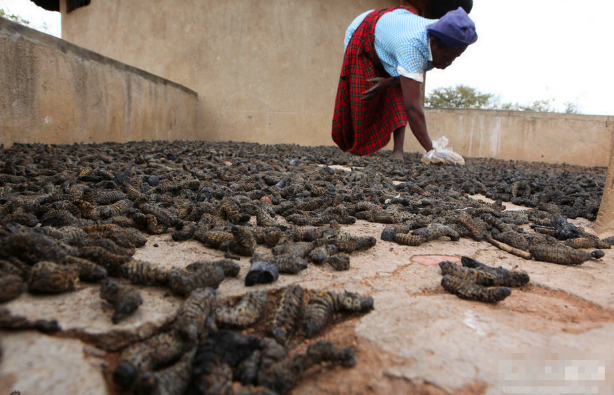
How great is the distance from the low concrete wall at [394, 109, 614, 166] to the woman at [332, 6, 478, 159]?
136 inches

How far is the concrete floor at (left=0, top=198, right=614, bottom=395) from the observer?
2.45 ft

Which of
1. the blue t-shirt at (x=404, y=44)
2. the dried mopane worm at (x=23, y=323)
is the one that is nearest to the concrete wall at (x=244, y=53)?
the blue t-shirt at (x=404, y=44)

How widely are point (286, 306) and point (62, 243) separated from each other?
28.8 inches

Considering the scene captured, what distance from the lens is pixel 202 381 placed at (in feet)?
2.43

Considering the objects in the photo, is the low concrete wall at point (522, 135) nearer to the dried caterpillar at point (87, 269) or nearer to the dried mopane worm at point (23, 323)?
the dried caterpillar at point (87, 269)

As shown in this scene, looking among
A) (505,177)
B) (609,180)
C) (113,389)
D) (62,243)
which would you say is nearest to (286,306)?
(113,389)

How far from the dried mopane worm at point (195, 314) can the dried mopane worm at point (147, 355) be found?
Result: 0.02 metres

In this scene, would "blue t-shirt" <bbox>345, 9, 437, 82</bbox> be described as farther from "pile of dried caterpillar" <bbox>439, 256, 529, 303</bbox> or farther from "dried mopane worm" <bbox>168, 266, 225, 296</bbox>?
"dried mopane worm" <bbox>168, 266, 225, 296</bbox>

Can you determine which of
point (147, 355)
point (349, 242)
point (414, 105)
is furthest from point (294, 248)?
point (414, 105)

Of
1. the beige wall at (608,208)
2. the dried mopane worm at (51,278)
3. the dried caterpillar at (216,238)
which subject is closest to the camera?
the dried mopane worm at (51,278)

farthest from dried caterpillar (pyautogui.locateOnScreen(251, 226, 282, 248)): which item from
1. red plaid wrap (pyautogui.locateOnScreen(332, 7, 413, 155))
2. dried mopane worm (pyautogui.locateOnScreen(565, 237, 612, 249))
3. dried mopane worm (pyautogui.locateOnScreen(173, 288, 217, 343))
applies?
red plaid wrap (pyautogui.locateOnScreen(332, 7, 413, 155))

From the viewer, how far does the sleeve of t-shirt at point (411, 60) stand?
13.3ft

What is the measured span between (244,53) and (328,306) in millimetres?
6734

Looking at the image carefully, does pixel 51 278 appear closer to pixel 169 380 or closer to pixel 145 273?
pixel 145 273
